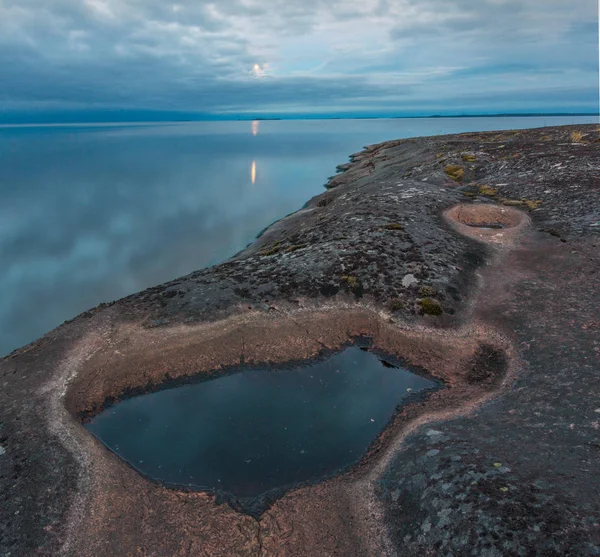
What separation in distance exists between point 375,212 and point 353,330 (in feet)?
48.8

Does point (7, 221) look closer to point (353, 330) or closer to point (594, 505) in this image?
point (353, 330)

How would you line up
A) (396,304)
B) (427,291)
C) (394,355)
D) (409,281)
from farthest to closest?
(409,281) < (427,291) < (396,304) < (394,355)

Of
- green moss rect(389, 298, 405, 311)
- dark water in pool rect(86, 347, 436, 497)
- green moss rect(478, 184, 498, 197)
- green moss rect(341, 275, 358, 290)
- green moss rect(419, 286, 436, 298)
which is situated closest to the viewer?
dark water in pool rect(86, 347, 436, 497)

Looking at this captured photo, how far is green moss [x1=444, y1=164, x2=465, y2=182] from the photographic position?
45.2 m

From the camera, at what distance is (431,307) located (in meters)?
20.2

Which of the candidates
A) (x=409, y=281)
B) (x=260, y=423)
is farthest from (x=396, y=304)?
(x=260, y=423)

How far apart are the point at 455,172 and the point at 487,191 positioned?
29.6ft

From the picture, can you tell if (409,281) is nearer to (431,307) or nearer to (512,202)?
(431,307)

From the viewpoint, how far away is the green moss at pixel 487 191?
3772cm

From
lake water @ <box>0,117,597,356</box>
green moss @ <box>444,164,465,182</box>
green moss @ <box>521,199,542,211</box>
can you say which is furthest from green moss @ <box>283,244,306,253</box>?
green moss @ <box>444,164,465,182</box>

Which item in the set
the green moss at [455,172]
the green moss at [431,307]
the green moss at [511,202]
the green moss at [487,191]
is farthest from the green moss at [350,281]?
the green moss at [455,172]

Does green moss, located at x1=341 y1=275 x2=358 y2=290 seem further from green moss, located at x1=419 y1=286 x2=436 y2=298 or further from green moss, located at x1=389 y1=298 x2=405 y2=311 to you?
green moss, located at x1=419 y1=286 x2=436 y2=298

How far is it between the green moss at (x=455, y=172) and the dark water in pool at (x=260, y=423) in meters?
33.8

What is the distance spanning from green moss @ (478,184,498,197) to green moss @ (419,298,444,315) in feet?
73.1
